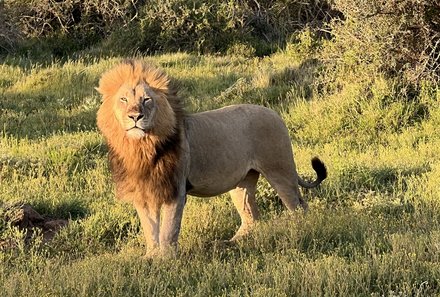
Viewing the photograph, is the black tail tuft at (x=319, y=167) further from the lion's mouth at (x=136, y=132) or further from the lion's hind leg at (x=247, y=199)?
the lion's mouth at (x=136, y=132)

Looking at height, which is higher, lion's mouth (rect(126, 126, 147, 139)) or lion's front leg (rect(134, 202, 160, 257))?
lion's mouth (rect(126, 126, 147, 139))

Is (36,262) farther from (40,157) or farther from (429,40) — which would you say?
(429,40)

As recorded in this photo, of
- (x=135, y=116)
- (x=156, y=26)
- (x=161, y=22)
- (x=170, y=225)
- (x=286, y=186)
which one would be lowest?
(x=156, y=26)

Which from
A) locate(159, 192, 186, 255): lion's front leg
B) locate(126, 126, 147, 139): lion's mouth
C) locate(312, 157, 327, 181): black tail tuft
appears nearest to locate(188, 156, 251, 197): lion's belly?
locate(159, 192, 186, 255): lion's front leg

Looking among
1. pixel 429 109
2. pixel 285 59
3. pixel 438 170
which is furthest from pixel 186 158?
pixel 285 59

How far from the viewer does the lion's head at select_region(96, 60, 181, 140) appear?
4.66 meters

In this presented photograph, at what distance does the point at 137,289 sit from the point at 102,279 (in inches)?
9.6

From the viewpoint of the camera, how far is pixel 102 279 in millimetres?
4277

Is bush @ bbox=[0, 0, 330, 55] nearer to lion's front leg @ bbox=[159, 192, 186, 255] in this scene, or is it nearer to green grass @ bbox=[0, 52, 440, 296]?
green grass @ bbox=[0, 52, 440, 296]

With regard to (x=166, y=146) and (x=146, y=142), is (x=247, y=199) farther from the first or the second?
(x=146, y=142)

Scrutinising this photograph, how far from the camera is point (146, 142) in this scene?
483cm

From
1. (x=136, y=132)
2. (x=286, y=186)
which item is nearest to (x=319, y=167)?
(x=286, y=186)

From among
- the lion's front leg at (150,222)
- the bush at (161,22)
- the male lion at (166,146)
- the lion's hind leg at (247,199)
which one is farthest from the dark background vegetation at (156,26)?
the lion's front leg at (150,222)

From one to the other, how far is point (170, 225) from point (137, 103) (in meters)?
0.94
